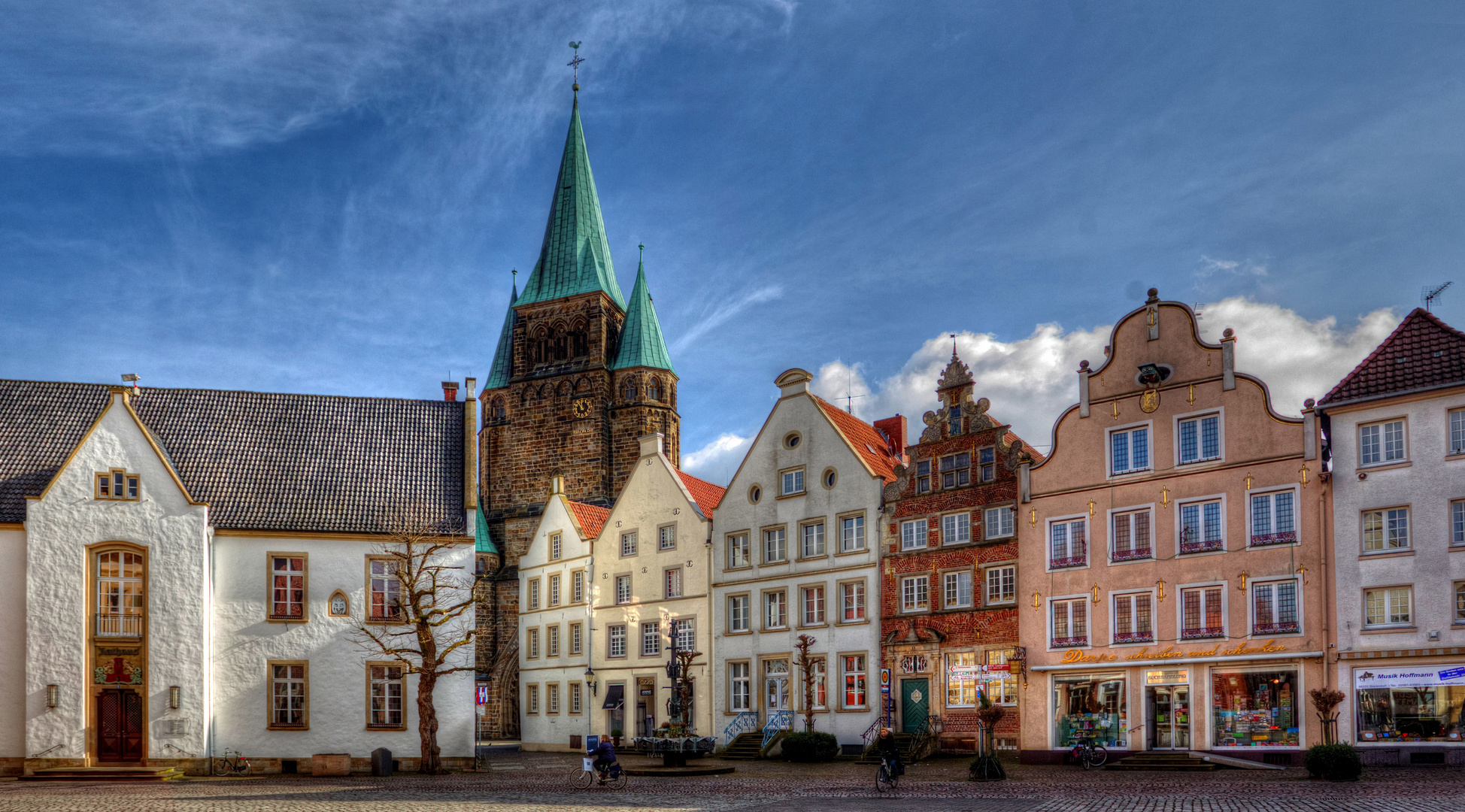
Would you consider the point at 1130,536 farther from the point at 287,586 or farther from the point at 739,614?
the point at 287,586

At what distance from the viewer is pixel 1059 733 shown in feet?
116

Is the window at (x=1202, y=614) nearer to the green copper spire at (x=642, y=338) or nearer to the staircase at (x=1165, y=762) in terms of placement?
the staircase at (x=1165, y=762)

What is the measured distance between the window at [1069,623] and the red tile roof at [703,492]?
14391 mm

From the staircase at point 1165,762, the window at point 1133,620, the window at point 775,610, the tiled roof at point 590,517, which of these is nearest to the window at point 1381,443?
the window at point 1133,620

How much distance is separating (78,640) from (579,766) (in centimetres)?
1345

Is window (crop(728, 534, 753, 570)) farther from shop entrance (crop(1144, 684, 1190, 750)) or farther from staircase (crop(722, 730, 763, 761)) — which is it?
shop entrance (crop(1144, 684, 1190, 750))

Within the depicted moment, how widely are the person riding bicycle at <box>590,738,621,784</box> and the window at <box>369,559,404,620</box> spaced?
10.4 metres

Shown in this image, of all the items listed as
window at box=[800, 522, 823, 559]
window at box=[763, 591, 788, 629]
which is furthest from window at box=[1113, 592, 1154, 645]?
window at box=[763, 591, 788, 629]

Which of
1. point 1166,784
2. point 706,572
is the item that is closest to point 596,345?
point 706,572

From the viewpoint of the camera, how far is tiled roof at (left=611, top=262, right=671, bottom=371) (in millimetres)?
75750

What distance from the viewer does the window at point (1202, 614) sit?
33.1 metres

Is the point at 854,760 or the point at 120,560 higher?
the point at 120,560

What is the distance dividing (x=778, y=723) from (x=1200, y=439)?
16153 millimetres

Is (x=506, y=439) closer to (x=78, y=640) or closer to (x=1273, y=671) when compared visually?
(x=78, y=640)
